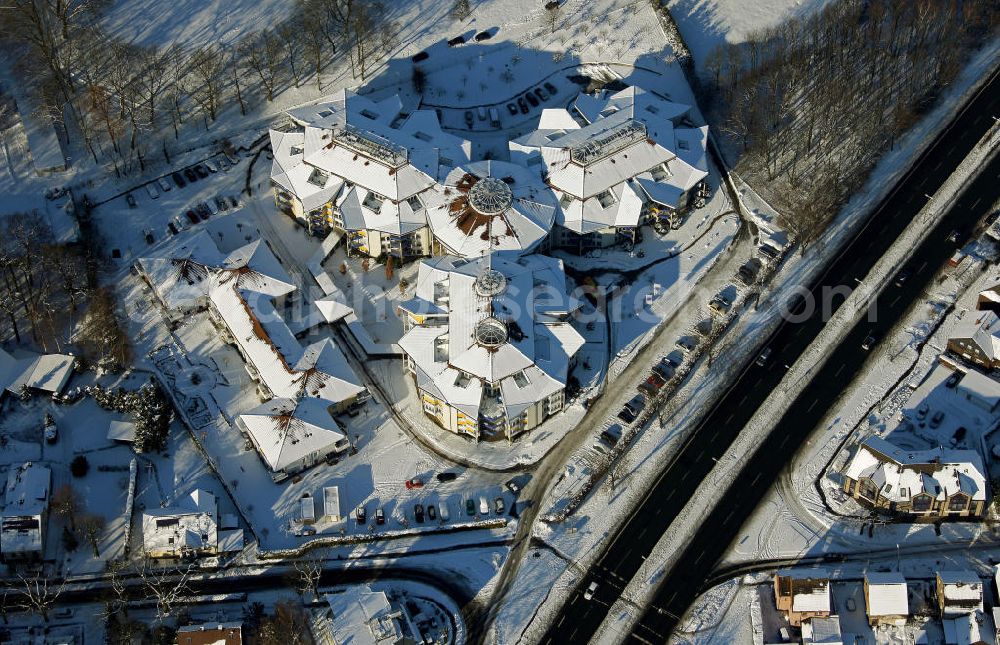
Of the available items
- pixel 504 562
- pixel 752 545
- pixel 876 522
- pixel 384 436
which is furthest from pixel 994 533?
pixel 384 436

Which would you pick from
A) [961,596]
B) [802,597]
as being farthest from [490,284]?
[961,596]

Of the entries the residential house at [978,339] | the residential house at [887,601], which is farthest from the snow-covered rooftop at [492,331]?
the residential house at [978,339]

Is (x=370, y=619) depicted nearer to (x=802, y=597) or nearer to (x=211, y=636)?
(x=211, y=636)

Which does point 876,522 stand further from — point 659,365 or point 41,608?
point 41,608

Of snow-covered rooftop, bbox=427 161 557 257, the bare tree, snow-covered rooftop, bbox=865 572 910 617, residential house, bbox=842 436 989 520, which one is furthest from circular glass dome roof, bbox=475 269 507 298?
the bare tree

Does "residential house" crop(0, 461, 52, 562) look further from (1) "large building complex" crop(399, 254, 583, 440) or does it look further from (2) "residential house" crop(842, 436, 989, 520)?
(2) "residential house" crop(842, 436, 989, 520)

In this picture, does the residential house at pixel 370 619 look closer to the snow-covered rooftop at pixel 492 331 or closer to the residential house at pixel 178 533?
the residential house at pixel 178 533
